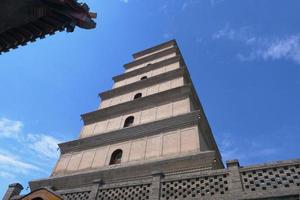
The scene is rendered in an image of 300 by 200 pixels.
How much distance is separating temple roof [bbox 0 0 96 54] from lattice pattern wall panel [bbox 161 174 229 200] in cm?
707

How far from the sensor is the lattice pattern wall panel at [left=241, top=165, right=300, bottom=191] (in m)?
7.29

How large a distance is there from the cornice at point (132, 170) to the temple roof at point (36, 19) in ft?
21.6

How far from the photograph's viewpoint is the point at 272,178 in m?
7.53

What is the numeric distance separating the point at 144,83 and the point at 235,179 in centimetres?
1303

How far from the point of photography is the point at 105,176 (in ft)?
43.3

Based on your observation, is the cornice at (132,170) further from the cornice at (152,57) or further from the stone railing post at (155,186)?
the cornice at (152,57)

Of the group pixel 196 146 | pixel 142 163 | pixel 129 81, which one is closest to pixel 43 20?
pixel 142 163

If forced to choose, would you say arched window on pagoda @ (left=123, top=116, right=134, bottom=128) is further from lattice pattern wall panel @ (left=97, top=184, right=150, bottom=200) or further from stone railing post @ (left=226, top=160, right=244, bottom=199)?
stone railing post @ (left=226, top=160, right=244, bottom=199)

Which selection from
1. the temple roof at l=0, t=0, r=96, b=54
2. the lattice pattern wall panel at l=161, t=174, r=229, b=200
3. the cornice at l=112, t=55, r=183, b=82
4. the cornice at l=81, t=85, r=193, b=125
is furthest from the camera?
the cornice at l=112, t=55, r=183, b=82

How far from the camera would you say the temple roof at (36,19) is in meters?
8.43

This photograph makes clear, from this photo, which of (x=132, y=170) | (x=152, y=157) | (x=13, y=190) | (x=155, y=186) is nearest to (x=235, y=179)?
(x=155, y=186)

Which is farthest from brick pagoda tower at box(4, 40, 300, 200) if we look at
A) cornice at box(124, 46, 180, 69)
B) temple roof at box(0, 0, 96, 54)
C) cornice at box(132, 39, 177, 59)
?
temple roof at box(0, 0, 96, 54)

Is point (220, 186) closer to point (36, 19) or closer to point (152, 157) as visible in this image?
point (152, 157)

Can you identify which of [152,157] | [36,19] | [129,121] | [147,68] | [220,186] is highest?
[147,68]
